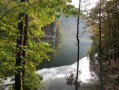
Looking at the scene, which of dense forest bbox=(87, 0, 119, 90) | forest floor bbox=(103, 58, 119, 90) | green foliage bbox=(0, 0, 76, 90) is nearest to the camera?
green foliage bbox=(0, 0, 76, 90)

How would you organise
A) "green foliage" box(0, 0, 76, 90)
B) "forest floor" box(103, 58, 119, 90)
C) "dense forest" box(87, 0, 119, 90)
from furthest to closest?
"dense forest" box(87, 0, 119, 90), "forest floor" box(103, 58, 119, 90), "green foliage" box(0, 0, 76, 90)

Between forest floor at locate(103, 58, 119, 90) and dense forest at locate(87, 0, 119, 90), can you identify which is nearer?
forest floor at locate(103, 58, 119, 90)

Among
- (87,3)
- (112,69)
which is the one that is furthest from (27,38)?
(112,69)

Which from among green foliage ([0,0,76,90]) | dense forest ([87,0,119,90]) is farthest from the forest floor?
green foliage ([0,0,76,90])

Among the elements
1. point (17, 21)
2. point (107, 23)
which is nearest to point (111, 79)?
point (107, 23)

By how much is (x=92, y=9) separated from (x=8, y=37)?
935 inches

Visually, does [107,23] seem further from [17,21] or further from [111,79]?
[17,21]

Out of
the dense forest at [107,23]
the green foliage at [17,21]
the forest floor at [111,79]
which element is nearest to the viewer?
the green foliage at [17,21]

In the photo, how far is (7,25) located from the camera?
36.1ft

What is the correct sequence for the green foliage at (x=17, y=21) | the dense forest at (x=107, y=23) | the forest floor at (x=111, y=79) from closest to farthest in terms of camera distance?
the green foliage at (x=17, y=21)
the forest floor at (x=111, y=79)
the dense forest at (x=107, y=23)

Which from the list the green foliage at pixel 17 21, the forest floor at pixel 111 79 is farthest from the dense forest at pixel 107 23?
the green foliage at pixel 17 21

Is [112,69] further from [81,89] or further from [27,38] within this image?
[27,38]

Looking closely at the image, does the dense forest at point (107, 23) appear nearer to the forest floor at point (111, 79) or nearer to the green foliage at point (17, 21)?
the forest floor at point (111, 79)

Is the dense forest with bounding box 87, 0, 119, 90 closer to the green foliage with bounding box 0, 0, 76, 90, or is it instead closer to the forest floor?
the forest floor
